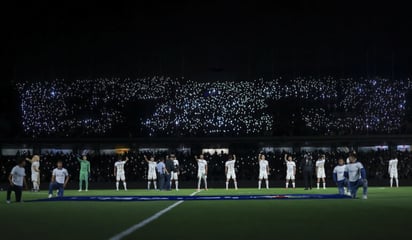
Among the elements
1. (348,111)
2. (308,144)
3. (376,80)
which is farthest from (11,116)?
(376,80)

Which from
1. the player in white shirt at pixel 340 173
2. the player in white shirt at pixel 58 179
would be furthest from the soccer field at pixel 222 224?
the player in white shirt at pixel 58 179

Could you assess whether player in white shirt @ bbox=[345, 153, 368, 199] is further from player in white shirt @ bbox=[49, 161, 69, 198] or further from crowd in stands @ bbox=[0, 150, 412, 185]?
crowd in stands @ bbox=[0, 150, 412, 185]

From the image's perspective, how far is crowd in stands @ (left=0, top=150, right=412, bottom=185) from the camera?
40250 mm

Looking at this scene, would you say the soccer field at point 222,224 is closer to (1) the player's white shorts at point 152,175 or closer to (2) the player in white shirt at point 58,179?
(2) the player in white shirt at point 58,179

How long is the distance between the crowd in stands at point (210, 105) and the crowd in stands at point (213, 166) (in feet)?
35.2

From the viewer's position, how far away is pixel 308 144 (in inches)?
2012

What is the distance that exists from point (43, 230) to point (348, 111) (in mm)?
47233

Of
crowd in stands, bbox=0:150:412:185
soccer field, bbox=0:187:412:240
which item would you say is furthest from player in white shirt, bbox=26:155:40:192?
soccer field, bbox=0:187:412:240

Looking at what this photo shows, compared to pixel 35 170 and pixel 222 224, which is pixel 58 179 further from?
pixel 222 224

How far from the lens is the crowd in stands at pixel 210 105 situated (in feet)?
176

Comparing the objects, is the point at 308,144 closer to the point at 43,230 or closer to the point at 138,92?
the point at 138,92

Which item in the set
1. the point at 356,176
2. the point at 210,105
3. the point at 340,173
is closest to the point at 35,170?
→ the point at 340,173

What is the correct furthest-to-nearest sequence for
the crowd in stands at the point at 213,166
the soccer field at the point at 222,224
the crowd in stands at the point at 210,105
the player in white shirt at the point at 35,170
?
the crowd in stands at the point at 210,105, the crowd in stands at the point at 213,166, the player in white shirt at the point at 35,170, the soccer field at the point at 222,224

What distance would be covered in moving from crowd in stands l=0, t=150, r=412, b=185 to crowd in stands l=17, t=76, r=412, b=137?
10.7 metres
